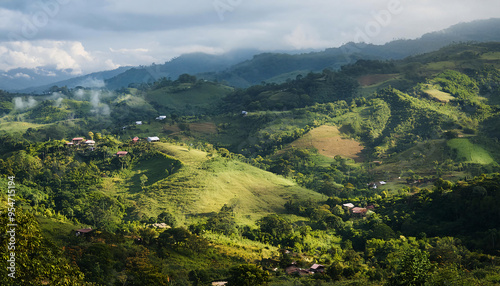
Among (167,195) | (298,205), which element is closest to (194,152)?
(167,195)

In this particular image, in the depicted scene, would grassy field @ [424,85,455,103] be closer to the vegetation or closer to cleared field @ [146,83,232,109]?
the vegetation

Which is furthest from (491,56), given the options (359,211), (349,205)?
(359,211)

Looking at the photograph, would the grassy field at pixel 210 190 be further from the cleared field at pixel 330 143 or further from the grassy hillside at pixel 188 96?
the grassy hillside at pixel 188 96

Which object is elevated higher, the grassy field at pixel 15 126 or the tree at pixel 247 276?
the grassy field at pixel 15 126

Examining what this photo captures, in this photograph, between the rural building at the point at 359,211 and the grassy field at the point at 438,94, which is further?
the grassy field at the point at 438,94

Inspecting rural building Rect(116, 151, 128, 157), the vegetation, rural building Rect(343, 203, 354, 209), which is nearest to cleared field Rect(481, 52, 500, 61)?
the vegetation

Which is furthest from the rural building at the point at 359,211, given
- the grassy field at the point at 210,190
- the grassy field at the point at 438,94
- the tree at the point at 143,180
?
the grassy field at the point at 438,94

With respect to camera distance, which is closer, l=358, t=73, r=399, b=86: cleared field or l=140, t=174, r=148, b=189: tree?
l=140, t=174, r=148, b=189: tree
